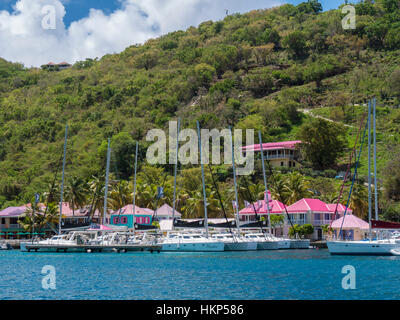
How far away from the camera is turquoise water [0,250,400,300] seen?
27.8 m

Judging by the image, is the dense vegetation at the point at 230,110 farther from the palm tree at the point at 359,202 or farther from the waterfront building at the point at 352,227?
the waterfront building at the point at 352,227

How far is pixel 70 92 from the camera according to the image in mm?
193125

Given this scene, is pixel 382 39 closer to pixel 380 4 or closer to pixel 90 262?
pixel 380 4

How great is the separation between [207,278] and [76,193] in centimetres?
5055

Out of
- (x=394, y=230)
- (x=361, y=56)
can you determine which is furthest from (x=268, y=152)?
(x=361, y=56)

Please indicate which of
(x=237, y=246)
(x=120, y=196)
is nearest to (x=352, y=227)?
(x=237, y=246)

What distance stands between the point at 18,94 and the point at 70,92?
63.1ft

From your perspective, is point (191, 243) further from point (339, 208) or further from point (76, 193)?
point (76, 193)

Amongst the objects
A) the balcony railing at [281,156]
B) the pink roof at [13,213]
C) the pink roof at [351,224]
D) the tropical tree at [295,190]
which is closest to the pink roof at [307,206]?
the tropical tree at [295,190]

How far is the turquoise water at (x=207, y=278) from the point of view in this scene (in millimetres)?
27812

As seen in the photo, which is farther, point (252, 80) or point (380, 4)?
point (380, 4)
